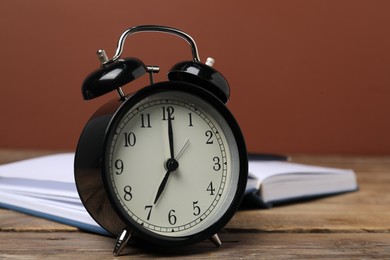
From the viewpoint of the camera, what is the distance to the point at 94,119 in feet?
3.34

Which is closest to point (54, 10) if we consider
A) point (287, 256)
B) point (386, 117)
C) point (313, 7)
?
point (313, 7)

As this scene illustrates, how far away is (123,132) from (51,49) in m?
1.76

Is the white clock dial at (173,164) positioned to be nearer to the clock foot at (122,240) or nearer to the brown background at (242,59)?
the clock foot at (122,240)

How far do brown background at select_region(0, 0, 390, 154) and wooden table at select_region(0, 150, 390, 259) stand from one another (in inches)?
48.2

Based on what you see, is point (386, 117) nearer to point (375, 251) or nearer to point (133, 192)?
point (375, 251)

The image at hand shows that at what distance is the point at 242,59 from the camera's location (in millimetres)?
2643

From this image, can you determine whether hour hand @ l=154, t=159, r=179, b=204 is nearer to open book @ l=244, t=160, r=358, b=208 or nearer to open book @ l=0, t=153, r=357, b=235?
open book @ l=0, t=153, r=357, b=235

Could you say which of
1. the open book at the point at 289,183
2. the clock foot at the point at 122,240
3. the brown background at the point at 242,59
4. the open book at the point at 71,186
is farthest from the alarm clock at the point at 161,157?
the brown background at the point at 242,59

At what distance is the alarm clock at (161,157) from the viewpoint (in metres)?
0.96

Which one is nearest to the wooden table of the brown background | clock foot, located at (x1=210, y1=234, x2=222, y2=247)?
clock foot, located at (x1=210, y1=234, x2=222, y2=247)

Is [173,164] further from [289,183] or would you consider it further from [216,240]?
[289,183]

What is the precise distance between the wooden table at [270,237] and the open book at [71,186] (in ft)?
0.07

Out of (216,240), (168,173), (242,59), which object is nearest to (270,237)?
(216,240)

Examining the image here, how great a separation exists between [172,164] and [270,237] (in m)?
0.25
